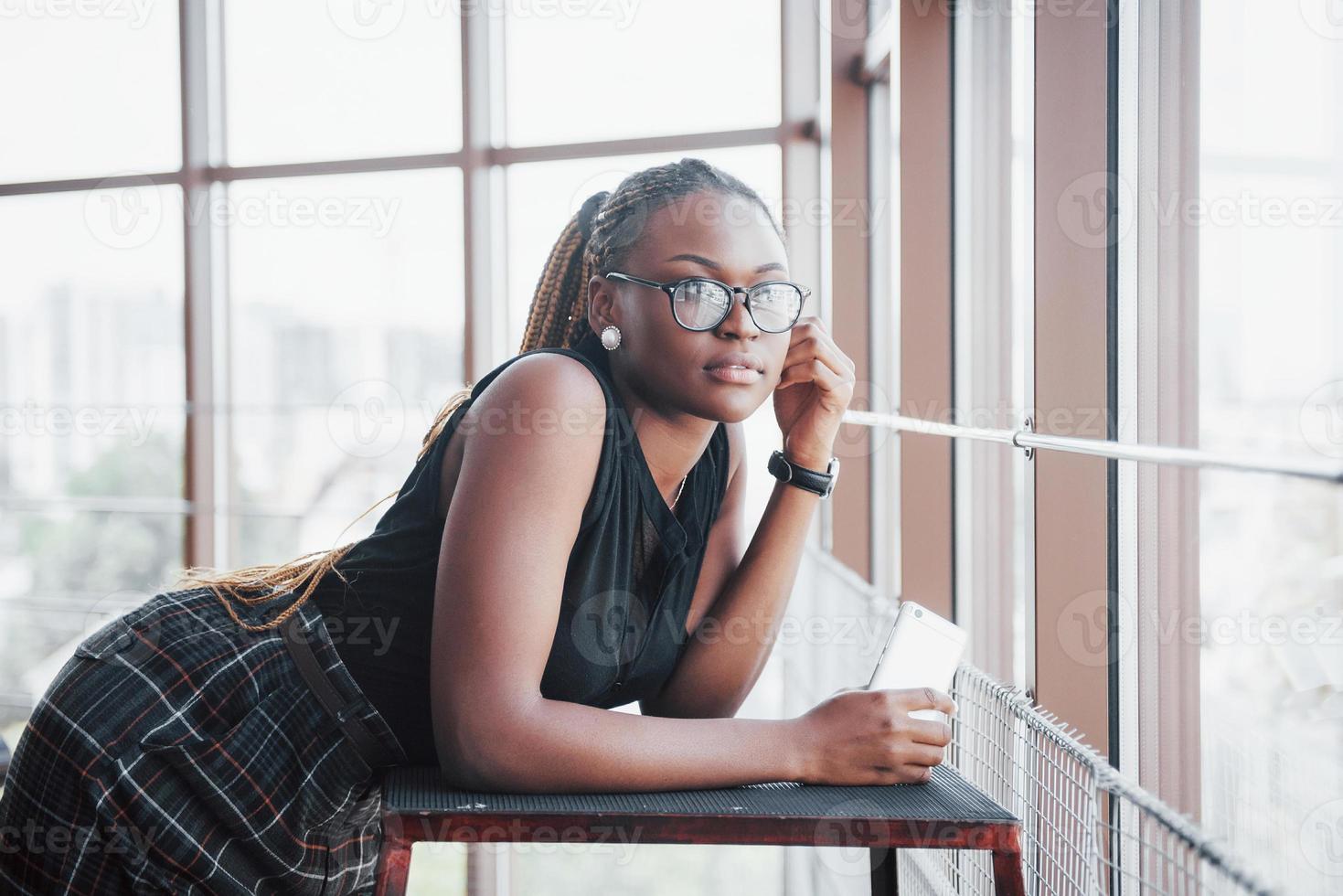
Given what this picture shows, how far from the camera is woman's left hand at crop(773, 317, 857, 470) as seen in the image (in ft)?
3.85

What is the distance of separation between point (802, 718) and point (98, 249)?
13.6 feet

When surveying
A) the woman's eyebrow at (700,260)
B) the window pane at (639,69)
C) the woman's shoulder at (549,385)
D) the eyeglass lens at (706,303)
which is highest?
the window pane at (639,69)

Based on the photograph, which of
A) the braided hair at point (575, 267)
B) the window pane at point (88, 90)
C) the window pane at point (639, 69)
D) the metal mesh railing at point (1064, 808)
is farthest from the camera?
the window pane at point (88, 90)

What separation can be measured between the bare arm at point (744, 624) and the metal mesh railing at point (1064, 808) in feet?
0.75

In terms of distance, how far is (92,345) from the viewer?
4148mm

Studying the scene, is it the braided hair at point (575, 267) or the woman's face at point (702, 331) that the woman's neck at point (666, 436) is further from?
the braided hair at point (575, 267)

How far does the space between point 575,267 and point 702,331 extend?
270mm

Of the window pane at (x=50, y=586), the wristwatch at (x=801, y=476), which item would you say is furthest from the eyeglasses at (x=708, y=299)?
the window pane at (x=50, y=586)

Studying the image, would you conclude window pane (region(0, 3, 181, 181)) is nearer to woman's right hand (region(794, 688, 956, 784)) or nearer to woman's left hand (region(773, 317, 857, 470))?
woman's left hand (region(773, 317, 857, 470))

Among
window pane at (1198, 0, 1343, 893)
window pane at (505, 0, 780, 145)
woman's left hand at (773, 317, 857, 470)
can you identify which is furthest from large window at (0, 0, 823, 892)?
window pane at (1198, 0, 1343, 893)

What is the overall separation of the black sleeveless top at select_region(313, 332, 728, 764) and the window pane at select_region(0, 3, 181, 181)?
3.46 metres

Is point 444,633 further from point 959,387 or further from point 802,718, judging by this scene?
point 959,387

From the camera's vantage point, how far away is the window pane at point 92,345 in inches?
157

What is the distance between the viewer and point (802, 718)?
33.8 inches
